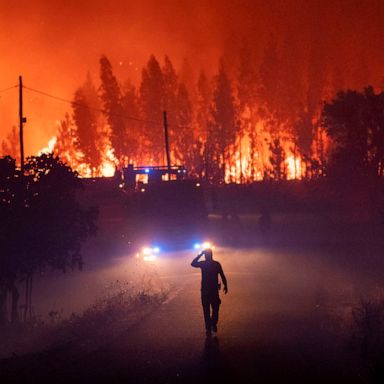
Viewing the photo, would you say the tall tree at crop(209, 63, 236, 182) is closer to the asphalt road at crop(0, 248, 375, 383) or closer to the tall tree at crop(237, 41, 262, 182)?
the tall tree at crop(237, 41, 262, 182)

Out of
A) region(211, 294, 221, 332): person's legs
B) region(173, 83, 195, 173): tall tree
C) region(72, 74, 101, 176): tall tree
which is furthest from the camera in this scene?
region(72, 74, 101, 176): tall tree

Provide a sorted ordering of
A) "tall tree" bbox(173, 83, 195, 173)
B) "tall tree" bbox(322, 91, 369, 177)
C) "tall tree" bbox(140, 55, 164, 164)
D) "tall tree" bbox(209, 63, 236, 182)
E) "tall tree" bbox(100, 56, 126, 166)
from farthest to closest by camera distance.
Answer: "tall tree" bbox(100, 56, 126, 166) → "tall tree" bbox(173, 83, 195, 173) → "tall tree" bbox(140, 55, 164, 164) → "tall tree" bbox(209, 63, 236, 182) → "tall tree" bbox(322, 91, 369, 177)

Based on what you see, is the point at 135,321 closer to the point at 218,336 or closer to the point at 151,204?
the point at 218,336

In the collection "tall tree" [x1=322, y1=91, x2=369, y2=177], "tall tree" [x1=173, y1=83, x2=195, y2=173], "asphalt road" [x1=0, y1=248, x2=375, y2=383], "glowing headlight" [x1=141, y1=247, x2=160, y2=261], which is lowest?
"asphalt road" [x1=0, y1=248, x2=375, y2=383]

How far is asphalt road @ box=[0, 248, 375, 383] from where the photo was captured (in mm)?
9398

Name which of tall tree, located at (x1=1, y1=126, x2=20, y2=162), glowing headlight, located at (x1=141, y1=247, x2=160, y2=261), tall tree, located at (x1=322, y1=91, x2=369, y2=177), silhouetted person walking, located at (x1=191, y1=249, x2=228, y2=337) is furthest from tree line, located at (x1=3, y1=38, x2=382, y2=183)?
silhouetted person walking, located at (x1=191, y1=249, x2=228, y2=337)

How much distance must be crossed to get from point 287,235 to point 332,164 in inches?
277

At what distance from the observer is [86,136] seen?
85.9 m

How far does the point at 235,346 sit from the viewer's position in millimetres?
11148

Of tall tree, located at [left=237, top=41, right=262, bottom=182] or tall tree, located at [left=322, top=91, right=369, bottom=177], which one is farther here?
tall tree, located at [left=237, top=41, right=262, bottom=182]

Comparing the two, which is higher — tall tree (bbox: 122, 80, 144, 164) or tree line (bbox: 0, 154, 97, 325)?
tall tree (bbox: 122, 80, 144, 164)

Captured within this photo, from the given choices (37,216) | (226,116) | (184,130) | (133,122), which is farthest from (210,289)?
(133,122)

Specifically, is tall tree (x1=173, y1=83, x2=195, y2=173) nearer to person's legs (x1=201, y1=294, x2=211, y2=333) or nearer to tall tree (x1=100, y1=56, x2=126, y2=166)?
tall tree (x1=100, y1=56, x2=126, y2=166)

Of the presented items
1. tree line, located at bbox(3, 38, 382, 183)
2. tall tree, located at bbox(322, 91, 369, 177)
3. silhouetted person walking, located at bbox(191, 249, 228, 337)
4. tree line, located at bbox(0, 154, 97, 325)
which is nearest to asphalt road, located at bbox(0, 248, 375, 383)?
silhouetted person walking, located at bbox(191, 249, 228, 337)
